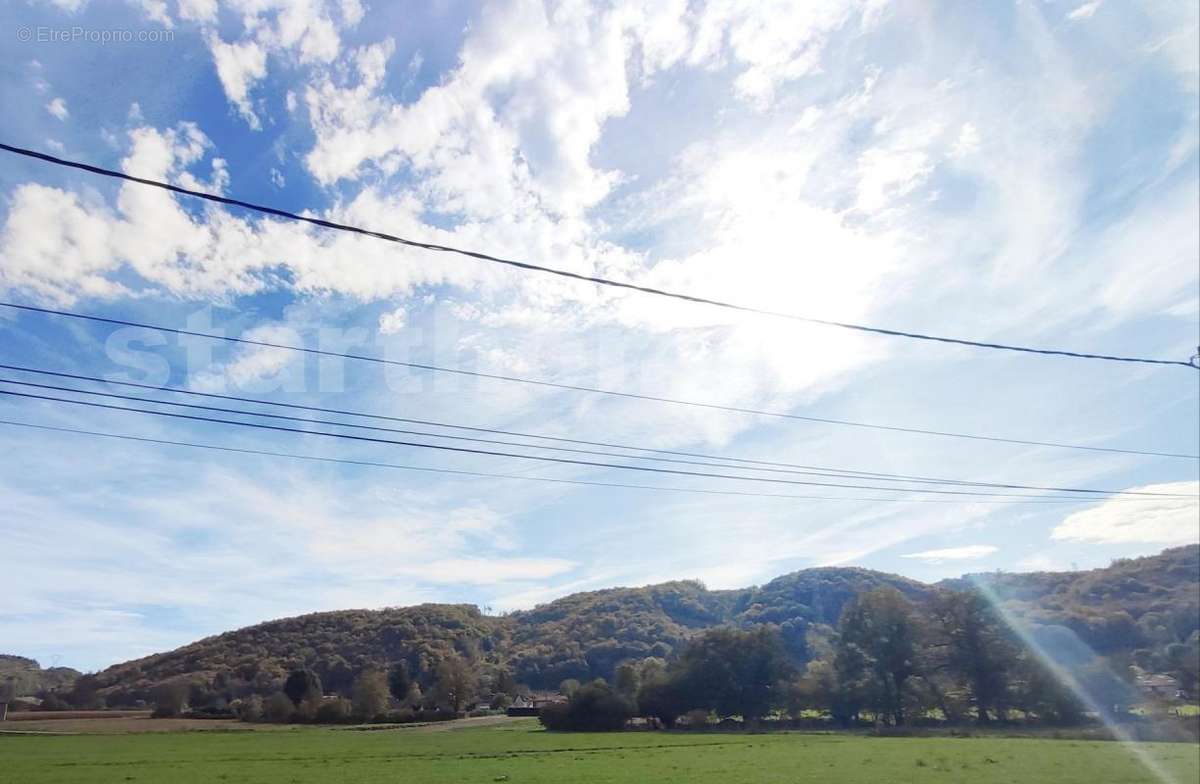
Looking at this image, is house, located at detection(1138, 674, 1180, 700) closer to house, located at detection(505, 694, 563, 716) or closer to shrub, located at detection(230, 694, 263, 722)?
house, located at detection(505, 694, 563, 716)

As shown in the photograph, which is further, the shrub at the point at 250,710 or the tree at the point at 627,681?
the shrub at the point at 250,710

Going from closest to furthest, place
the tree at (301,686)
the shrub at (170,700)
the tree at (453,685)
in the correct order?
the shrub at (170,700) < the tree at (301,686) < the tree at (453,685)

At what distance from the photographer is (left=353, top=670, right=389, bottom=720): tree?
313ft

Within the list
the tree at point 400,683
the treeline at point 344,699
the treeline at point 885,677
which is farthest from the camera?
the tree at point 400,683

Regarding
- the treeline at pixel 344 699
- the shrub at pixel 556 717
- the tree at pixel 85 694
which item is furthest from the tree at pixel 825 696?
the tree at pixel 85 694

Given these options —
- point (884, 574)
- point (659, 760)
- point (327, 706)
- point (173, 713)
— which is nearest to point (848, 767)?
point (659, 760)

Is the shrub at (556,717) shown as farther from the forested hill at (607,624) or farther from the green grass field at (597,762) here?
the forested hill at (607,624)

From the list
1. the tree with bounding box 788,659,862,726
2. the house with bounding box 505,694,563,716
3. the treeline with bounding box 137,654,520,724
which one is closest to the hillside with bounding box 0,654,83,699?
the treeline with bounding box 137,654,520,724

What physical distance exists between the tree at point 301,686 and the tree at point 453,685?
17496 millimetres

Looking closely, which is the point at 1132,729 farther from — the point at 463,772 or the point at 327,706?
the point at 327,706

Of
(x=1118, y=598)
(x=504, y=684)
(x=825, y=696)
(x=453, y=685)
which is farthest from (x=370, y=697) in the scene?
(x=1118, y=598)

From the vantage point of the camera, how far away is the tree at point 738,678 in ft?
250

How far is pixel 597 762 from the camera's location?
126 feet

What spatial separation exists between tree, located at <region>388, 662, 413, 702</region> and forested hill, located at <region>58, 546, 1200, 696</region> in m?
10.6
